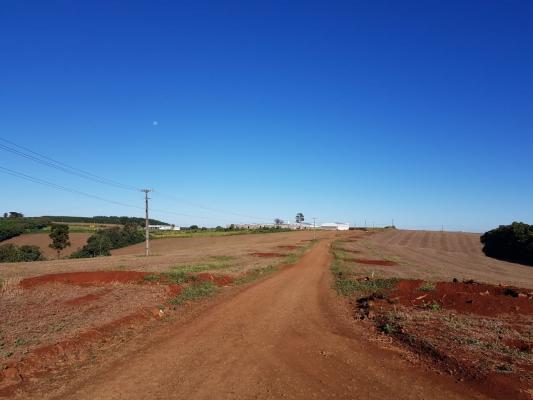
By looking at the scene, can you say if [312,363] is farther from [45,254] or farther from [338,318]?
[45,254]

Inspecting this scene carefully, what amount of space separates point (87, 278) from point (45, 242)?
99067 millimetres

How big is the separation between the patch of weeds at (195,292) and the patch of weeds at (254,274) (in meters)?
2.75

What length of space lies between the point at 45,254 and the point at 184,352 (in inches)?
3815

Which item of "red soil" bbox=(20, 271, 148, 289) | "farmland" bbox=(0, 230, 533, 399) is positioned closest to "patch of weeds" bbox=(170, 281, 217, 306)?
"farmland" bbox=(0, 230, 533, 399)

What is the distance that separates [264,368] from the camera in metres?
9.70

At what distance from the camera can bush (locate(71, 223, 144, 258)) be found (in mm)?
94062

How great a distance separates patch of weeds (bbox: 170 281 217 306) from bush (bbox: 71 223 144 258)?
2721 inches

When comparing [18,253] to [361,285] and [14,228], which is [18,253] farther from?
[361,285]

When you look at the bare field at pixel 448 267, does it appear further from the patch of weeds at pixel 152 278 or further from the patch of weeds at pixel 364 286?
Result: the patch of weeds at pixel 152 278

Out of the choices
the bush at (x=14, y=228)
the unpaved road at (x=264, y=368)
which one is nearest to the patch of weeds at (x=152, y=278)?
the unpaved road at (x=264, y=368)

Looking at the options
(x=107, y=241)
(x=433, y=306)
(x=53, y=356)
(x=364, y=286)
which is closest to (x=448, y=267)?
(x=364, y=286)

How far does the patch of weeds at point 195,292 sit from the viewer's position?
62.2ft

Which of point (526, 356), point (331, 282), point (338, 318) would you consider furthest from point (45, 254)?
point (526, 356)

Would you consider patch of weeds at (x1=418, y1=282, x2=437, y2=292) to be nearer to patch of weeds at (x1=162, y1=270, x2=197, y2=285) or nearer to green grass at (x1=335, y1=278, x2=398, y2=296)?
green grass at (x1=335, y1=278, x2=398, y2=296)
